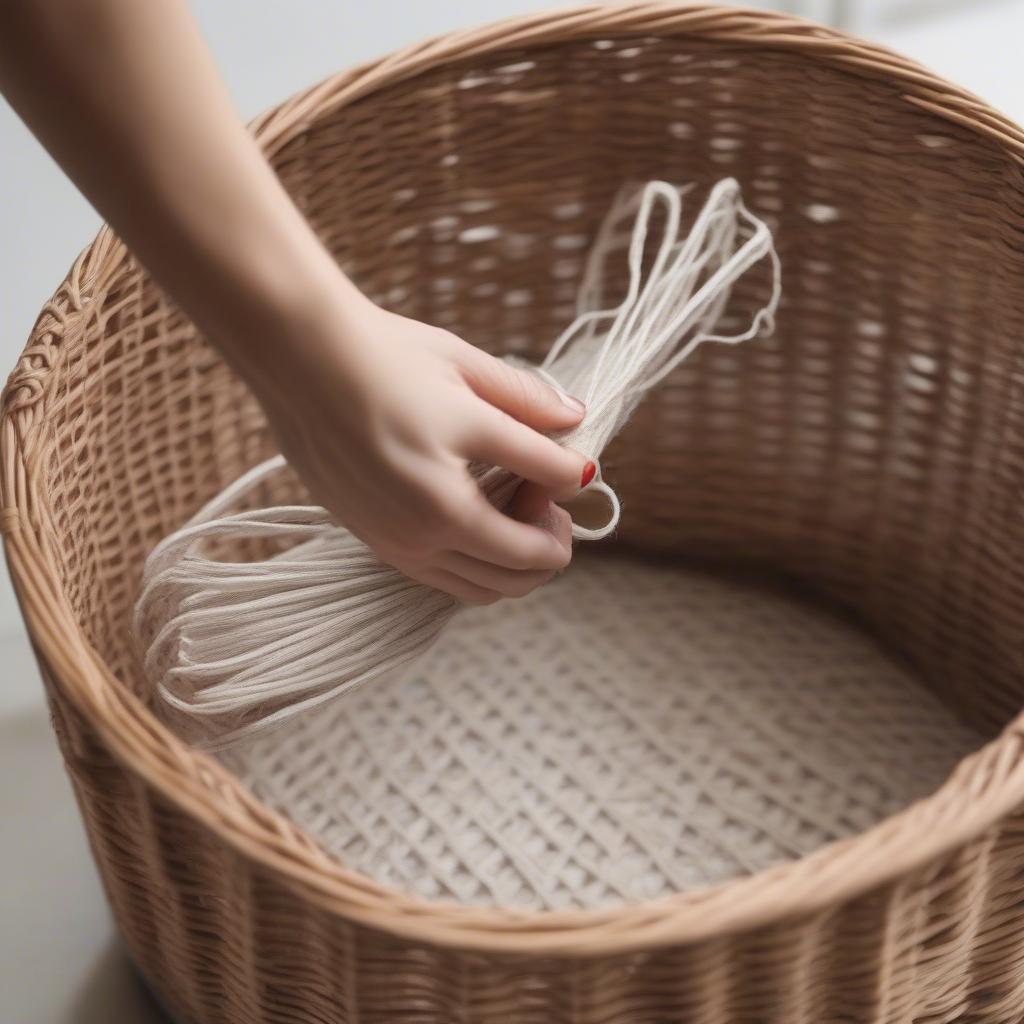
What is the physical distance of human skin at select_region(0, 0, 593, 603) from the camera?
41 cm

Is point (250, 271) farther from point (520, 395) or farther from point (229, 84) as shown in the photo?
point (229, 84)

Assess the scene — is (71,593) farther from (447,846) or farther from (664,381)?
(664,381)

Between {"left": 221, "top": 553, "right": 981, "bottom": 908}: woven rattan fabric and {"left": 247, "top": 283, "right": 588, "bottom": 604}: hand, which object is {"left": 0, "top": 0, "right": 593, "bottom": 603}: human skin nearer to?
{"left": 247, "top": 283, "right": 588, "bottom": 604}: hand

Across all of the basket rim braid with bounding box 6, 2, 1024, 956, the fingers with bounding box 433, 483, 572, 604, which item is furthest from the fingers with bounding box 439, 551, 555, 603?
the basket rim braid with bounding box 6, 2, 1024, 956

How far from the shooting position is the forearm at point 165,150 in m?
0.41

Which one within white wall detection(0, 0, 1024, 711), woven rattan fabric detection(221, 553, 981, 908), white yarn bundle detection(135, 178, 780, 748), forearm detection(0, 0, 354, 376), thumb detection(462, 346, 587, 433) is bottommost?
woven rattan fabric detection(221, 553, 981, 908)

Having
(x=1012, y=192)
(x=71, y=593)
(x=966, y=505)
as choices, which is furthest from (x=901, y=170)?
(x=71, y=593)

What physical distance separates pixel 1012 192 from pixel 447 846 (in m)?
0.46

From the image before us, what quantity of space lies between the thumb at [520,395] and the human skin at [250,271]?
19 millimetres

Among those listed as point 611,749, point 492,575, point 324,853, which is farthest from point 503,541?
point 611,749

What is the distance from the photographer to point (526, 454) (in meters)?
0.53

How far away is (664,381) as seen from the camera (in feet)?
2.94

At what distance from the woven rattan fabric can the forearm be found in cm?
40

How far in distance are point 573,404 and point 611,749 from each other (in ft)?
0.93
